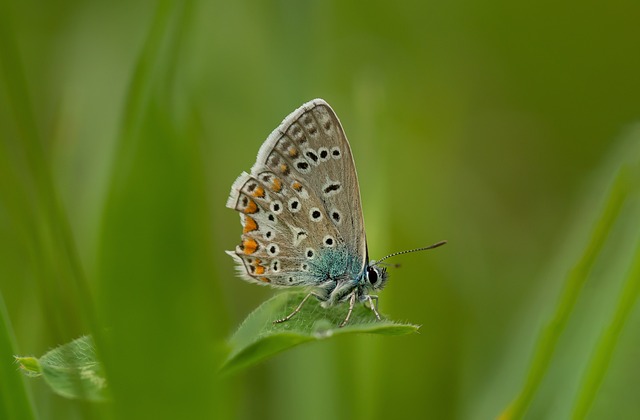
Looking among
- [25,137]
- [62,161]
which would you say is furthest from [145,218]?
[62,161]

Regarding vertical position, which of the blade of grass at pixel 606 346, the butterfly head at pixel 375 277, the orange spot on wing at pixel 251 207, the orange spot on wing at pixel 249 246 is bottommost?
the blade of grass at pixel 606 346

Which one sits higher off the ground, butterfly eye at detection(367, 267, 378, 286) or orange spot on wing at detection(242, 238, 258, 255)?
orange spot on wing at detection(242, 238, 258, 255)

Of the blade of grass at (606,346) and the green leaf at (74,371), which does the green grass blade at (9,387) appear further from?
the blade of grass at (606,346)

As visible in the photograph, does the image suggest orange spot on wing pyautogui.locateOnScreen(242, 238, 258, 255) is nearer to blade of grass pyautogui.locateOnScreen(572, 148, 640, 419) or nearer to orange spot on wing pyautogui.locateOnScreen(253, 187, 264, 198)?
orange spot on wing pyautogui.locateOnScreen(253, 187, 264, 198)

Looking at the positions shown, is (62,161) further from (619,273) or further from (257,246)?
(619,273)

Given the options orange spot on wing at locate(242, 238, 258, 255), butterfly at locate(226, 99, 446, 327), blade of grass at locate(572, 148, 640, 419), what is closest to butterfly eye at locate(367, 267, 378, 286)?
butterfly at locate(226, 99, 446, 327)

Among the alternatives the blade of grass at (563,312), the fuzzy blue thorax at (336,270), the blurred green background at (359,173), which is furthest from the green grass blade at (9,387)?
the fuzzy blue thorax at (336,270)
